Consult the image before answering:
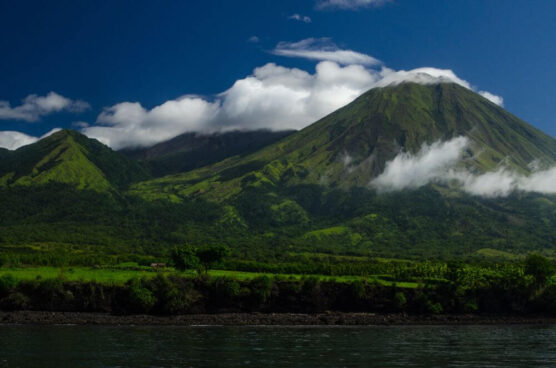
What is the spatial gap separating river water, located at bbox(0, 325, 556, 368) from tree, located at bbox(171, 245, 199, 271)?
27.9 m

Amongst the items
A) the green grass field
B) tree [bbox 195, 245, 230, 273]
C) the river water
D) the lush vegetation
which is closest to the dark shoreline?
the lush vegetation

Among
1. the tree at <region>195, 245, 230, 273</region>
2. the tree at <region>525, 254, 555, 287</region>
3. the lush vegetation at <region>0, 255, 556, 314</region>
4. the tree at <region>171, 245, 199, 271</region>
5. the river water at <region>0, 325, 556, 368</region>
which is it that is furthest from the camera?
the tree at <region>525, 254, 555, 287</region>

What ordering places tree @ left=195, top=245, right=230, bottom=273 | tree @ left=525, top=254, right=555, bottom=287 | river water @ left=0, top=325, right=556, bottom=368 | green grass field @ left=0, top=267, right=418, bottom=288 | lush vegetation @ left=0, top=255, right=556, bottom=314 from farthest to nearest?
tree @ left=525, top=254, right=555, bottom=287 < tree @ left=195, top=245, right=230, bottom=273 < green grass field @ left=0, top=267, right=418, bottom=288 < lush vegetation @ left=0, top=255, right=556, bottom=314 < river water @ left=0, top=325, right=556, bottom=368

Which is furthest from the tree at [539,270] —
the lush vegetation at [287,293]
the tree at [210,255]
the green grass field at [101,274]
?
the tree at [210,255]

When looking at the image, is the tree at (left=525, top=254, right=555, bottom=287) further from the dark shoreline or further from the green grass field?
the green grass field

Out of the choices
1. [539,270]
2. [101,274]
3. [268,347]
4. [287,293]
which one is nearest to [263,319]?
[287,293]

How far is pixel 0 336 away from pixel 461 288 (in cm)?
8173

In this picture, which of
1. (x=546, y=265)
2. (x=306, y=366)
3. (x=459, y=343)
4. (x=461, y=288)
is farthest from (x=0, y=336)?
(x=546, y=265)

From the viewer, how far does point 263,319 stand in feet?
307

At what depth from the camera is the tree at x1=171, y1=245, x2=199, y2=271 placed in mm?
109162

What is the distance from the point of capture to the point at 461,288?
10688cm

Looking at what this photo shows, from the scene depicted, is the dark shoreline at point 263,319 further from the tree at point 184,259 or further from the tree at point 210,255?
the tree at point 210,255

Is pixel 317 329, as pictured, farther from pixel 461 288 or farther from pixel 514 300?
pixel 514 300

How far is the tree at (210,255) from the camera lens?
111688 millimetres
